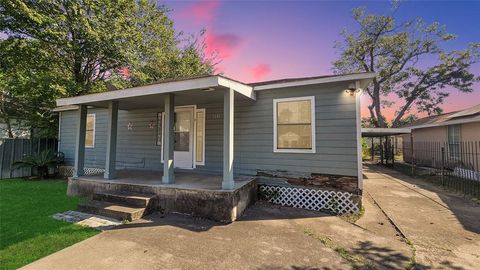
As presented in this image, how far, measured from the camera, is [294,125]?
6.12 metres

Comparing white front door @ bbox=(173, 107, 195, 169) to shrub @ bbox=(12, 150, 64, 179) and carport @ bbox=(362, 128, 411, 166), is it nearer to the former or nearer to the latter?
shrub @ bbox=(12, 150, 64, 179)

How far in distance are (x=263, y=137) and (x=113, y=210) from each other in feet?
13.1

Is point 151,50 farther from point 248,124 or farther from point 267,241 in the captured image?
point 267,241

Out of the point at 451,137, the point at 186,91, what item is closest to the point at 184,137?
the point at 186,91

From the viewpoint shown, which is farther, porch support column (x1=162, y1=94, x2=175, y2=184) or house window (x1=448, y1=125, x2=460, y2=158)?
house window (x1=448, y1=125, x2=460, y2=158)

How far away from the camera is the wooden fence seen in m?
9.97

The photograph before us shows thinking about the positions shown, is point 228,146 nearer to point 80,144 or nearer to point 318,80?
point 318,80

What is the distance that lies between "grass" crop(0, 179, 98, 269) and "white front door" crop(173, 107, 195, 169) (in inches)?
115

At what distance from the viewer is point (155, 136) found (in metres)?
8.29

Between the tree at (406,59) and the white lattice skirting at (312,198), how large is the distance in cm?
1903

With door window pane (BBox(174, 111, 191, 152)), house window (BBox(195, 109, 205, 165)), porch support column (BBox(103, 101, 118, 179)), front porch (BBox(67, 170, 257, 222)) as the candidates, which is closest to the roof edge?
house window (BBox(195, 109, 205, 165))

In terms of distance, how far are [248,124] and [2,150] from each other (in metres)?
11.0

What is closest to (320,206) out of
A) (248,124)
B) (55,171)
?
(248,124)

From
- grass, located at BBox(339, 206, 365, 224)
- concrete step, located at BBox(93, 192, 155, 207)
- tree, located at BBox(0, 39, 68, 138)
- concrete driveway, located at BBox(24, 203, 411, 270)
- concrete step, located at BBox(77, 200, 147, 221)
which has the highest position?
tree, located at BBox(0, 39, 68, 138)
